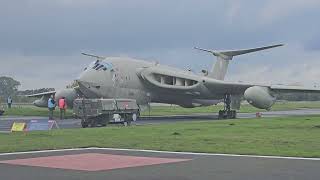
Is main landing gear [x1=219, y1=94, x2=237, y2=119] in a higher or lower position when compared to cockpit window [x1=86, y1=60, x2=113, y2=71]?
lower

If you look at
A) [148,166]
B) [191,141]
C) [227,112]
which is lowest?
[148,166]

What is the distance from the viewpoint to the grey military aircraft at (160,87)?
42.0 metres

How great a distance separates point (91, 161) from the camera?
1526cm

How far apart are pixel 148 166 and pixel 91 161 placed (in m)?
1.94

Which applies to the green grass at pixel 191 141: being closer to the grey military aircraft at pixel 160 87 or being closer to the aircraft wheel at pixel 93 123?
the aircraft wheel at pixel 93 123

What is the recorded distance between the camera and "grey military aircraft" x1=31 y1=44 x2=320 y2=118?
42.0 metres

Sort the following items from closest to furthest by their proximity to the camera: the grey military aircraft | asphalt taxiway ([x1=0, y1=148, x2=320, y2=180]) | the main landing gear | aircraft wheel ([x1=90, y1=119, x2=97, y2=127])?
asphalt taxiway ([x1=0, y1=148, x2=320, y2=180]) < aircraft wheel ([x1=90, y1=119, x2=97, y2=127]) < the grey military aircraft < the main landing gear

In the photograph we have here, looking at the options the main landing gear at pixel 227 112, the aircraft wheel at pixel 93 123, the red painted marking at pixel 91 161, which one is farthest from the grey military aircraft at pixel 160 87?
the red painted marking at pixel 91 161

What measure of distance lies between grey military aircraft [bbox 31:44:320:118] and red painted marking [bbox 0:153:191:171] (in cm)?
Result: 2560

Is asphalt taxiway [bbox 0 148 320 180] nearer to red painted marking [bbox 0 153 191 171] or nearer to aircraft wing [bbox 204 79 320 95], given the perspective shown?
red painted marking [bbox 0 153 191 171]

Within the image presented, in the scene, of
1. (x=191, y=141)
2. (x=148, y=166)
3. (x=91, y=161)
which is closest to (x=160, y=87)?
(x=191, y=141)

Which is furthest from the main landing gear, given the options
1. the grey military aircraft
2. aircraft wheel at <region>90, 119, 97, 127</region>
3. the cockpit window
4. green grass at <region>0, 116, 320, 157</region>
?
green grass at <region>0, 116, 320, 157</region>

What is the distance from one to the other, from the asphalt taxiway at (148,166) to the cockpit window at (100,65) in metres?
24.6

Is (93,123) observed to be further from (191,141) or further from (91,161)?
(91,161)
